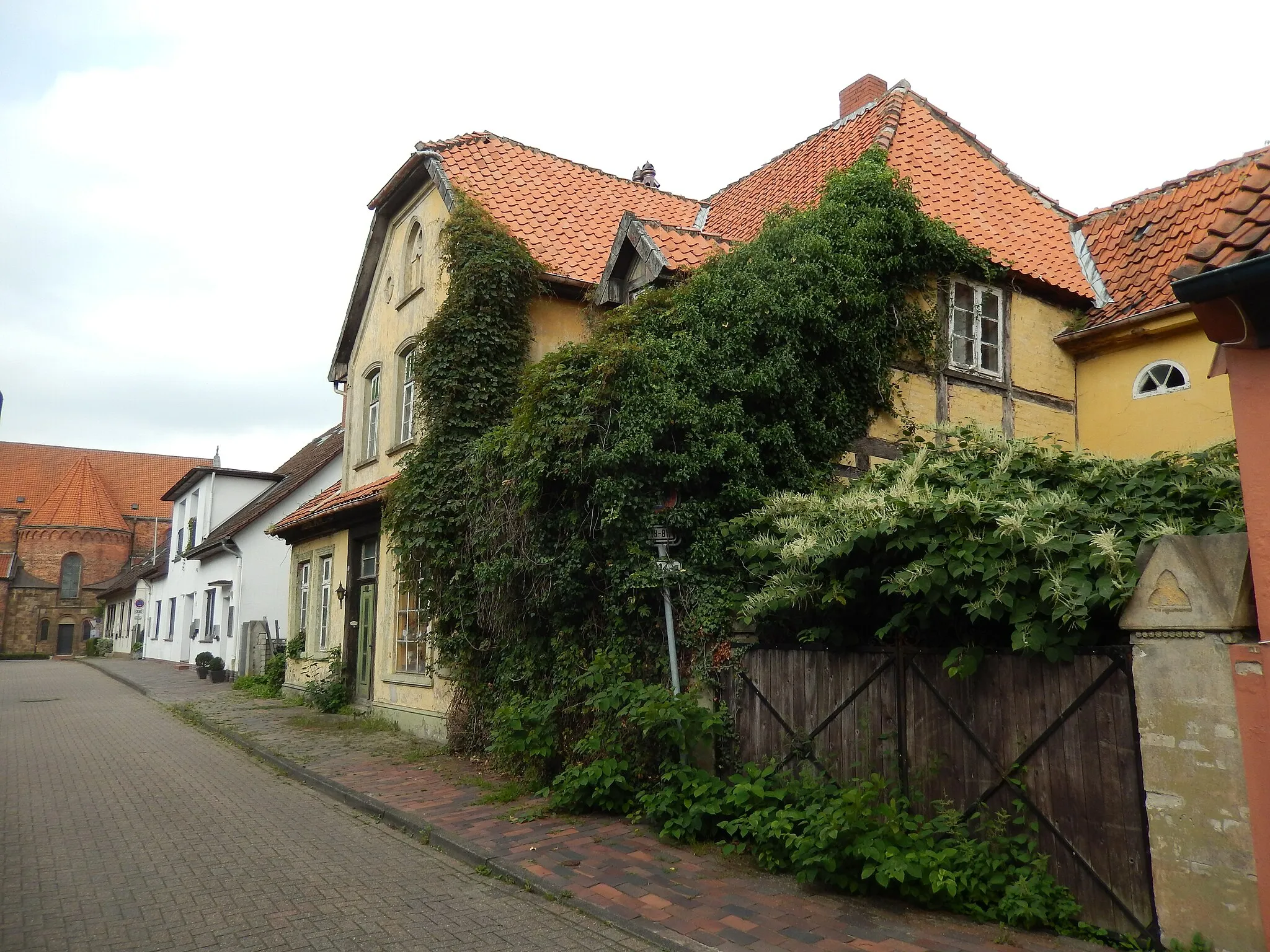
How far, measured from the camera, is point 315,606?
17.5 metres

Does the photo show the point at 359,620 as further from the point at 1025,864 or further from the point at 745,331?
the point at 1025,864

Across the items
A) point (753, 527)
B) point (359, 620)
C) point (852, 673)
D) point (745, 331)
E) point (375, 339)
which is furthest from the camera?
point (375, 339)

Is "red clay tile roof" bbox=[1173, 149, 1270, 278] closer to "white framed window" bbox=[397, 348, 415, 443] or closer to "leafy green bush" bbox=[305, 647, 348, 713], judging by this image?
"white framed window" bbox=[397, 348, 415, 443]

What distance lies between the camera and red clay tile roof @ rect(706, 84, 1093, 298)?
12367 mm

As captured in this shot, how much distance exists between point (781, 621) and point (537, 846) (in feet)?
8.30

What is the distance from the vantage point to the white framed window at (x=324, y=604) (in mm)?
16984

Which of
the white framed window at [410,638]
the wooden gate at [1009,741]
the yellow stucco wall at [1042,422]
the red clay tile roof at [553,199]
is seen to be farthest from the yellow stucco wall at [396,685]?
the yellow stucco wall at [1042,422]

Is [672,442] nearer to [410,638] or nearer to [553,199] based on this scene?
[410,638]

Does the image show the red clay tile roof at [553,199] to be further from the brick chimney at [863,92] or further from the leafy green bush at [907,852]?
the leafy green bush at [907,852]

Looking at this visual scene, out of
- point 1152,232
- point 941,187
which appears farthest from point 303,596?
point 1152,232

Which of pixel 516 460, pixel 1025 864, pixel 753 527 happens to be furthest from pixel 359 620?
pixel 1025 864

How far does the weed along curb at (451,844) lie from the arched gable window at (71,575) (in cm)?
5498

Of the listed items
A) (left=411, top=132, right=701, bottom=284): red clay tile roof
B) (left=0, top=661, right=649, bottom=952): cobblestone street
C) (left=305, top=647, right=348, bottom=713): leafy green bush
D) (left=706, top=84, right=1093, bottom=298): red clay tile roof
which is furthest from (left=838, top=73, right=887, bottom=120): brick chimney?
(left=0, top=661, right=649, bottom=952): cobblestone street

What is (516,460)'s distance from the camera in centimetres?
920
